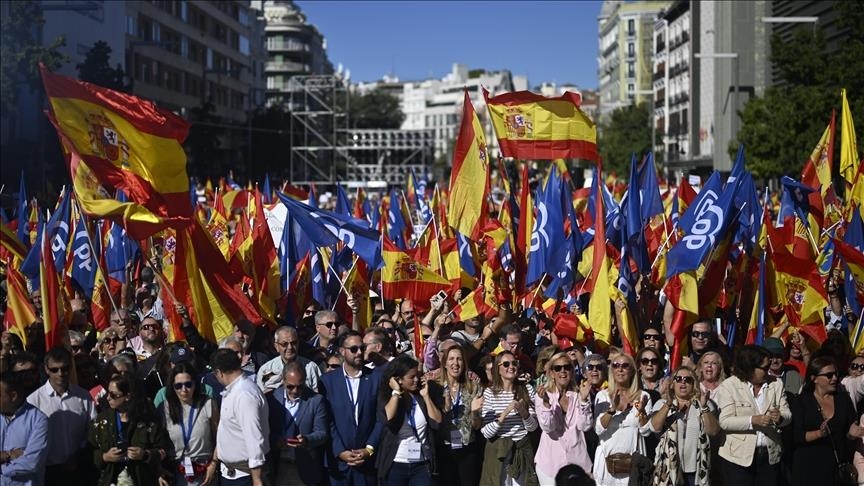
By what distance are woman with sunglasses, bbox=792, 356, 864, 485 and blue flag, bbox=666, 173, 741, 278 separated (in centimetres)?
264

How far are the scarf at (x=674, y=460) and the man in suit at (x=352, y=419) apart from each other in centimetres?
183

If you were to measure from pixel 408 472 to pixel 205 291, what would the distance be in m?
3.50

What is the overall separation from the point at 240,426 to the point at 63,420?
1.05m

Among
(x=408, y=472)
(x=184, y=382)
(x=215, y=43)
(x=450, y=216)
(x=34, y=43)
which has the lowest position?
(x=408, y=472)

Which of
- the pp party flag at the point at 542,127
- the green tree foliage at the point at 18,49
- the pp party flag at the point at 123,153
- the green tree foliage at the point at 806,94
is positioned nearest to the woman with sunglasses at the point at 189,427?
the pp party flag at the point at 123,153

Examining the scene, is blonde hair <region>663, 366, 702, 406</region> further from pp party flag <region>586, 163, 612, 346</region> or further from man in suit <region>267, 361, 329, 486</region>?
pp party flag <region>586, 163, 612, 346</region>

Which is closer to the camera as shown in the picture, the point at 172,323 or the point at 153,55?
the point at 172,323

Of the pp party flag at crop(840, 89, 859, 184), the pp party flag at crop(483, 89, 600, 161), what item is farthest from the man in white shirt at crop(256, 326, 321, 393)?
the pp party flag at crop(840, 89, 859, 184)

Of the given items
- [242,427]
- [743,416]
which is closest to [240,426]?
[242,427]

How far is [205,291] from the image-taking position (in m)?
12.4

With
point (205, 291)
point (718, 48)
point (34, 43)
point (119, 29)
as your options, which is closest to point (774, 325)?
point (205, 291)

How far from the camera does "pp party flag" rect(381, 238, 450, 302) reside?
14.2 meters

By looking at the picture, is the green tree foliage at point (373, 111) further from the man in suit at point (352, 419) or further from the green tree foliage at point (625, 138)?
the man in suit at point (352, 419)

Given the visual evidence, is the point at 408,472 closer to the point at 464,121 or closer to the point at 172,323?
the point at 172,323
